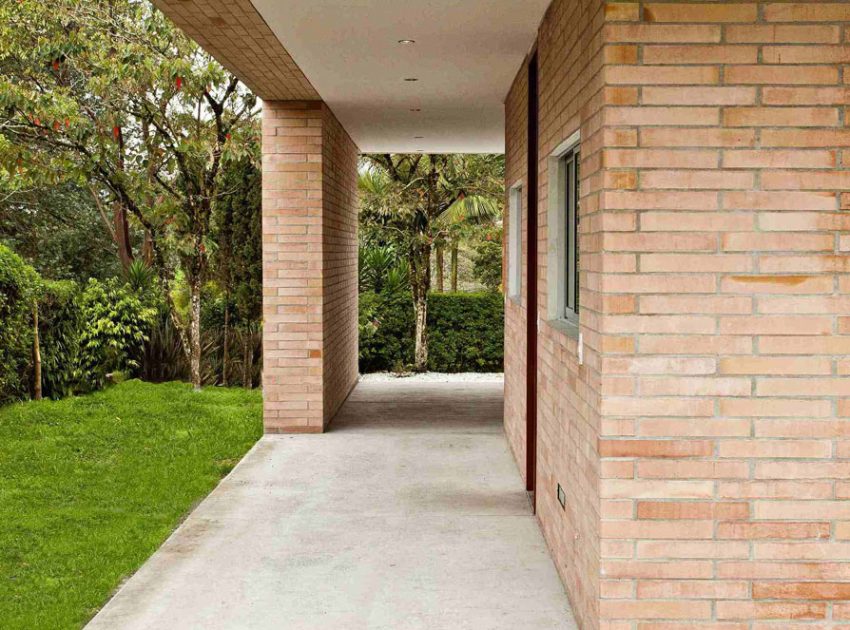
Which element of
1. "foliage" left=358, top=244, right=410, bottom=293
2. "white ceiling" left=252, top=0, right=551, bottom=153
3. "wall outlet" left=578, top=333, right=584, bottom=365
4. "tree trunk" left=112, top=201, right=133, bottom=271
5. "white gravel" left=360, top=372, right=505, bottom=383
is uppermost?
"white ceiling" left=252, top=0, right=551, bottom=153

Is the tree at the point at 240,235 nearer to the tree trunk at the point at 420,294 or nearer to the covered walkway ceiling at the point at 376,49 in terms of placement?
the covered walkway ceiling at the point at 376,49

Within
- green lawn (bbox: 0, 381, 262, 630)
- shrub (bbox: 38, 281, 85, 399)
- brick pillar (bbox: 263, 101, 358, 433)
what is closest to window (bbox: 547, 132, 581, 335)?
green lawn (bbox: 0, 381, 262, 630)

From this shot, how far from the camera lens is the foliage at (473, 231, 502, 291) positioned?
1658 cm

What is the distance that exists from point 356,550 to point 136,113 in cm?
799

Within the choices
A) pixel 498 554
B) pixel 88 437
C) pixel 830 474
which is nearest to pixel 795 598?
pixel 830 474

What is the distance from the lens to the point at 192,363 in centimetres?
1210

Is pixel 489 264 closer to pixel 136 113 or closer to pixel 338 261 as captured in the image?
pixel 338 261

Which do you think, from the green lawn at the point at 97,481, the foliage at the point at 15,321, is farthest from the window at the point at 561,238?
the foliage at the point at 15,321

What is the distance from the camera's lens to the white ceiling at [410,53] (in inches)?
219

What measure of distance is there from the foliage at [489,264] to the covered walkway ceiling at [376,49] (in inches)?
262

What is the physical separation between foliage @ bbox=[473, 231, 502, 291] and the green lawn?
20.4 feet

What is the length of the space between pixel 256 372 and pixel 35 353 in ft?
9.67

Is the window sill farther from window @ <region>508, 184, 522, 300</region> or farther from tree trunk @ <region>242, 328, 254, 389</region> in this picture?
tree trunk @ <region>242, 328, 254, 389</region>

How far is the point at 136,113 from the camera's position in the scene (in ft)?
38.5
